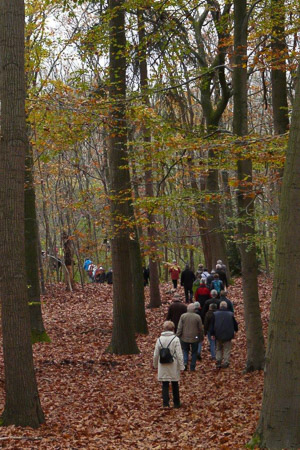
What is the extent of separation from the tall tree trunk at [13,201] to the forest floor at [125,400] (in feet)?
3.54

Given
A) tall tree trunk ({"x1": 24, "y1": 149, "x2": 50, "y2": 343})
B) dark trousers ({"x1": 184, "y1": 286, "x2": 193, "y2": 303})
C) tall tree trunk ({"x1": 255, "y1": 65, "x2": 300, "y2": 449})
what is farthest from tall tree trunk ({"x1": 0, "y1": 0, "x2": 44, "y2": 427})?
dark trousers ({"x1": 184, "y1": 286, "x2": 193, "y2": 303})

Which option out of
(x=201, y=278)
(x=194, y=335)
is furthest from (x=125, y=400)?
(x=201, y=278)

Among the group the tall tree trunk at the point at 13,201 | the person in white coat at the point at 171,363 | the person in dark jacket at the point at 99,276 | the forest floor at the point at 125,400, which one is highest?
the tall tree trunk at the point at 13,201

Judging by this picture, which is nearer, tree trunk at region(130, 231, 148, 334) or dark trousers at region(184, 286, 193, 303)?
tree trunk at region(130, 231, 148, 334)

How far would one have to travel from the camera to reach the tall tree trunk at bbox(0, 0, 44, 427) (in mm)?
8555

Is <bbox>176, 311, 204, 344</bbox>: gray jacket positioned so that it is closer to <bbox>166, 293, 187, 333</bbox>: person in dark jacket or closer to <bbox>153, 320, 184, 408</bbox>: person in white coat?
<bbox>166, 293, 187, 333</bbox>: person in dark jacket

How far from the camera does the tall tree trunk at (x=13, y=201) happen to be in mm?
8555

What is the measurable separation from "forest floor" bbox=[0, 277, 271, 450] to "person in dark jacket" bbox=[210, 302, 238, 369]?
1.15ft

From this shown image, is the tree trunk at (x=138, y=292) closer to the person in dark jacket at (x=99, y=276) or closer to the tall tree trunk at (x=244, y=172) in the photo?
the tall tree trunk at (x=244, y=172)

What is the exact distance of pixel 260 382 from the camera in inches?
458

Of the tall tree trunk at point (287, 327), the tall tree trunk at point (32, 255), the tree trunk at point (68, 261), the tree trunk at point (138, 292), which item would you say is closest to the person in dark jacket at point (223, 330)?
the tree trunk at point (138, 292)

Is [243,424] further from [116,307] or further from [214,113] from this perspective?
[214,113]

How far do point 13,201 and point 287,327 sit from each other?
444 cm

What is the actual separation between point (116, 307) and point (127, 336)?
85 cm
